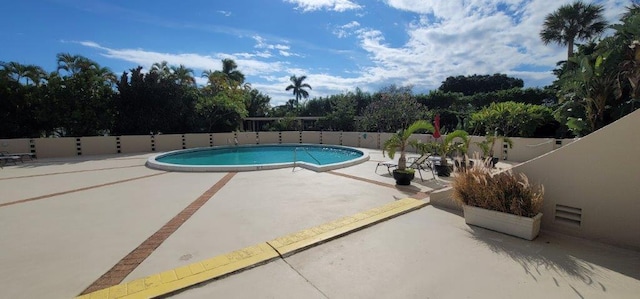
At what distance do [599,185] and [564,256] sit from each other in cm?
113

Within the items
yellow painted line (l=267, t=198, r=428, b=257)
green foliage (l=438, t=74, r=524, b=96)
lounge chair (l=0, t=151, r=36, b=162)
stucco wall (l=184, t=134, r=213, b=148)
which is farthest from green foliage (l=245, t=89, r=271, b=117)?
green foliage (l=438, t=74, r=524, b=96)

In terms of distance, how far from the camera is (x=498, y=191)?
4230 mm

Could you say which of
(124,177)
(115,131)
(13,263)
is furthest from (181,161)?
(13,263)

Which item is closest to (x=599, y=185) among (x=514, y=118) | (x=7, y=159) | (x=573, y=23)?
(x=514, y=118)

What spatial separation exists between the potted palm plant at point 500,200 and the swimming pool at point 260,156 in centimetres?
562

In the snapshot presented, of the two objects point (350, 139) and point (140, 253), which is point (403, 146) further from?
point (350, 139)

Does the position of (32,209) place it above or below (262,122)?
below

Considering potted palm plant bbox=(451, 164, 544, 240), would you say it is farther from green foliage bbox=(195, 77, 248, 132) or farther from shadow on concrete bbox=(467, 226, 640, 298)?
green foliage bbox=(195, 77, 248, 132)

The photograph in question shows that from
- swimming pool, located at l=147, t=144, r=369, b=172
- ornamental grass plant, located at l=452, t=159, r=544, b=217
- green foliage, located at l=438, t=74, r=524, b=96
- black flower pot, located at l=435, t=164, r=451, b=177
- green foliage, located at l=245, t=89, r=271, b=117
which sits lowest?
swimming pool, located at l=147, t=144, r=369, b=172

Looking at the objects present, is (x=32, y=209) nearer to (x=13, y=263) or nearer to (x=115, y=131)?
(x=13, y=263)

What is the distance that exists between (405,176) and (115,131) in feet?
61.8

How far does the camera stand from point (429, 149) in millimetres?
8969

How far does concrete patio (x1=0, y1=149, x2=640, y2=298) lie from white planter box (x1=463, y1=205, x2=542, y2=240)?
0.47ft

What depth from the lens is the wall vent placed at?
396cm
